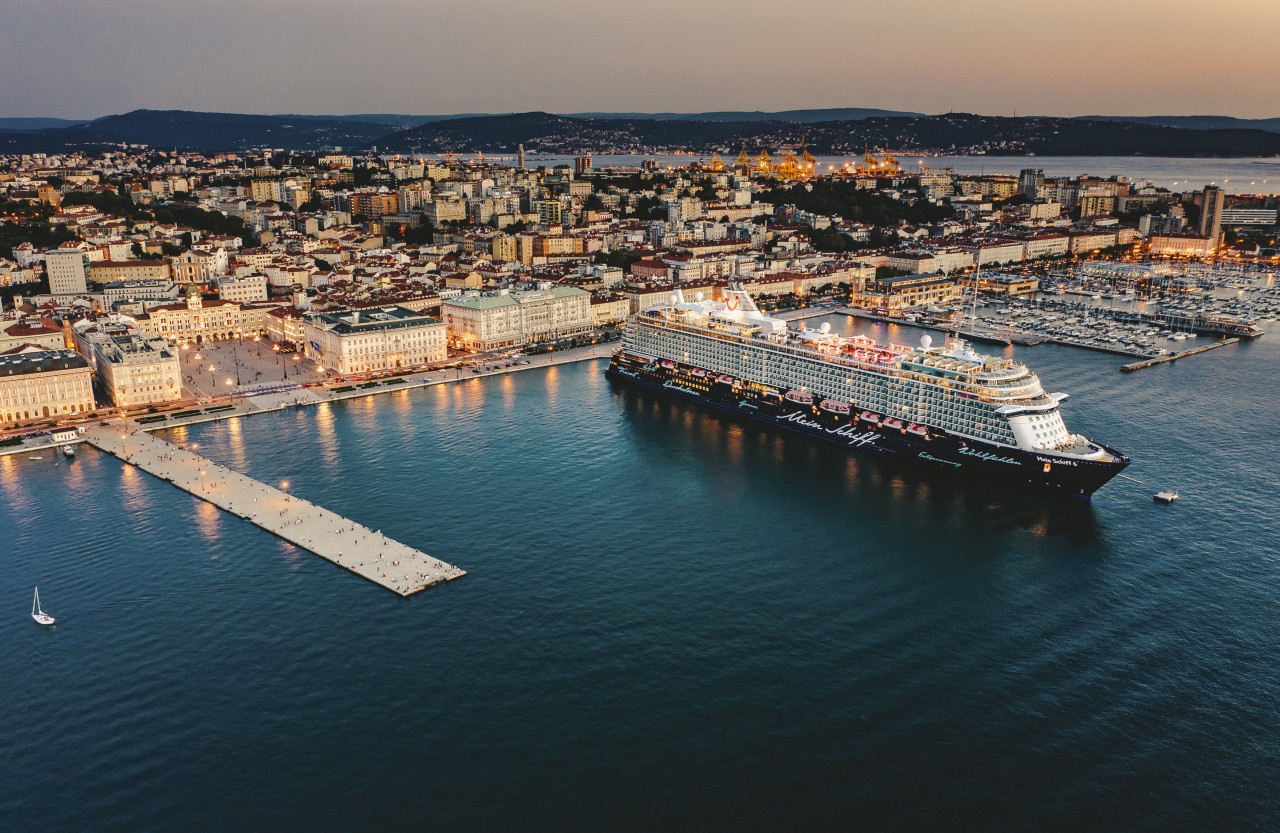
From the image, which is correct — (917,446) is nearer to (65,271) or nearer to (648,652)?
(648,652)

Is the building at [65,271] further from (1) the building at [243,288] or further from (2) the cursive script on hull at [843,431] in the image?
(2) the cursive script on hull at [843,431]

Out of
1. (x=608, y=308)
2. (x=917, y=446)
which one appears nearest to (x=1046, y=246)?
(x=608, y=308)

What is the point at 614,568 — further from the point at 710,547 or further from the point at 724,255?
the point at 724,255

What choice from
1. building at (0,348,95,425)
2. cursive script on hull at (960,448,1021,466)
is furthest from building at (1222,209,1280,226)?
building at (0,348,95,425)

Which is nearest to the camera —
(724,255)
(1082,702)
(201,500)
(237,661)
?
(1082,702)

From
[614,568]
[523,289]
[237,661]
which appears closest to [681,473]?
[614,568]

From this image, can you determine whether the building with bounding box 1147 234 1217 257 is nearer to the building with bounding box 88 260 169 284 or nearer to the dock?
the dock

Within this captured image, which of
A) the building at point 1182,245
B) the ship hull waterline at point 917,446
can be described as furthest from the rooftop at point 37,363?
the building at point 1182,245
